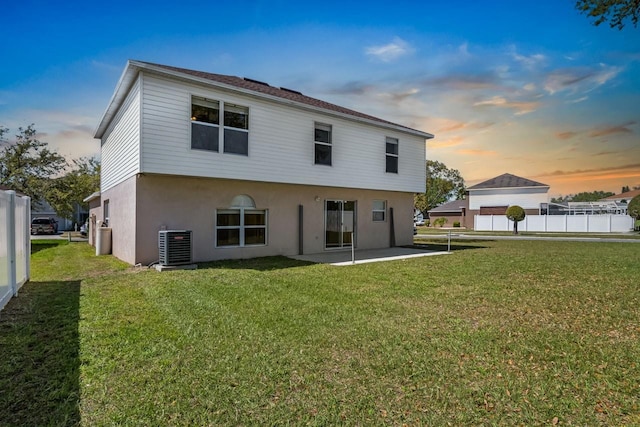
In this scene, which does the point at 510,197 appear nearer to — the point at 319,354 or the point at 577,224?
the point at 577,224

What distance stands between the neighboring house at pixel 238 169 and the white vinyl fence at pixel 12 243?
242 centimetres

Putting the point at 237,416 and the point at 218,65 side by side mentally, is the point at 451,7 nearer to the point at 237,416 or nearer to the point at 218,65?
the point at 218,65

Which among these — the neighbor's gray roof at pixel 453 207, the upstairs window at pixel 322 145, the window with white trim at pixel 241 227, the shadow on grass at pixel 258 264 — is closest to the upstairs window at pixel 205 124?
the window with white trim at pixel 241 227

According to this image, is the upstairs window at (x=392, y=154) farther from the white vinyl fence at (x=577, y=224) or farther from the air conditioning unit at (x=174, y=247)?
the white vinyl fence at (x=577, y=224)

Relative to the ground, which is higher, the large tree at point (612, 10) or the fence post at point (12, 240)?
the large tree at point (612, 10)

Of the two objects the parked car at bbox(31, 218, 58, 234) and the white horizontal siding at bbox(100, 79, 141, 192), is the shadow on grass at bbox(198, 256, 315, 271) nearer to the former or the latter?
the white horizontal siding at bbox(100, 79, 141, 192)

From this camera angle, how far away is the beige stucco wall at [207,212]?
936 centimetres

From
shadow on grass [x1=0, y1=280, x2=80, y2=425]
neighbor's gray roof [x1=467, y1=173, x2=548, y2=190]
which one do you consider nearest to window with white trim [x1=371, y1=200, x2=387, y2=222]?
shadow on grass [x1=0, y1=280, x2=80, y2=425]

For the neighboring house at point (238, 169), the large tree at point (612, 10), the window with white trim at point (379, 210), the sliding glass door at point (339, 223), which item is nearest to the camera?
the large tree at point (612, 10)

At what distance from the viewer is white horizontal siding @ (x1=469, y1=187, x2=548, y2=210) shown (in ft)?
129

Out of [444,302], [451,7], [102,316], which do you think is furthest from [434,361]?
[451,7]

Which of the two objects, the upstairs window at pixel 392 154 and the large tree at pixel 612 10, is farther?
the upstairs window at pixel 392 154

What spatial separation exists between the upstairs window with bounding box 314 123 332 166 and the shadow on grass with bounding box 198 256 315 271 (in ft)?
12.8

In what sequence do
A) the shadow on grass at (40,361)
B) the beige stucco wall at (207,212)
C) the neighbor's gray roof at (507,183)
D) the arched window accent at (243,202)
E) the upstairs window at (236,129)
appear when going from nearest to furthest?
the shadow on grass at (40,361) < the beige stucco wall at (207,212) < the upstairs window at (236,129) < the arched window accent at (243,202) < the neighbor's gray roof at (507,183)
